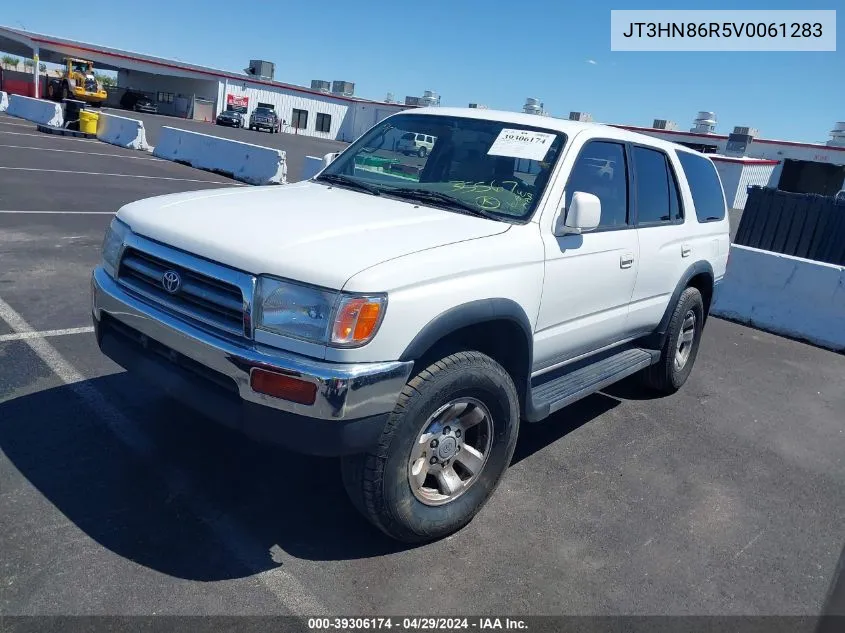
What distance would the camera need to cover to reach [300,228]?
3.12 m

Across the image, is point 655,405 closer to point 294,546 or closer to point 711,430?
point 711,430

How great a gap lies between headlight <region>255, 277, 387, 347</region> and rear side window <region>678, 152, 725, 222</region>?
355cm

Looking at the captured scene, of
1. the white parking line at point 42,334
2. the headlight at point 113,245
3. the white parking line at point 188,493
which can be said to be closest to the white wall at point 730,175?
the white parking line at point 42,334

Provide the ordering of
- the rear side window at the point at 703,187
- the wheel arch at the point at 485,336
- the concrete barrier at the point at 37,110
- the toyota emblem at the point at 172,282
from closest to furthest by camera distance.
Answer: the wheel arch at the point at 485,336, the toyota emblem at the point at 172,282, the rear side window at the point at 703,187, the concrete barrier at the point at 37,110

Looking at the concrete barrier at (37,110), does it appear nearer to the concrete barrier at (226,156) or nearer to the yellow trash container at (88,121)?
the yellow trash container at (88,121)

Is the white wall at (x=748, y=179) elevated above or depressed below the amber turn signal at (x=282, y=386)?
above

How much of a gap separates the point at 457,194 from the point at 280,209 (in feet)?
3.23

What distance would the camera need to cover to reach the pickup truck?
2.74m

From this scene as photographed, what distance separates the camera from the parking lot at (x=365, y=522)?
113 inches

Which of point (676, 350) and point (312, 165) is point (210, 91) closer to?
point (312, 165)

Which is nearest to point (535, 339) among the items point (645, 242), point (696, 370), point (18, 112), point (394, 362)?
point (394, 362)

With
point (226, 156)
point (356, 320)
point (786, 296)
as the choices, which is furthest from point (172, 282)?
point (226, 156)

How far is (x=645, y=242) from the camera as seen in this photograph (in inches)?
180

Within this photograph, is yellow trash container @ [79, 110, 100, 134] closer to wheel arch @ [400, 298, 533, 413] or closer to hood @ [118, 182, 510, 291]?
hood @ [118, 182, 510, 291]
